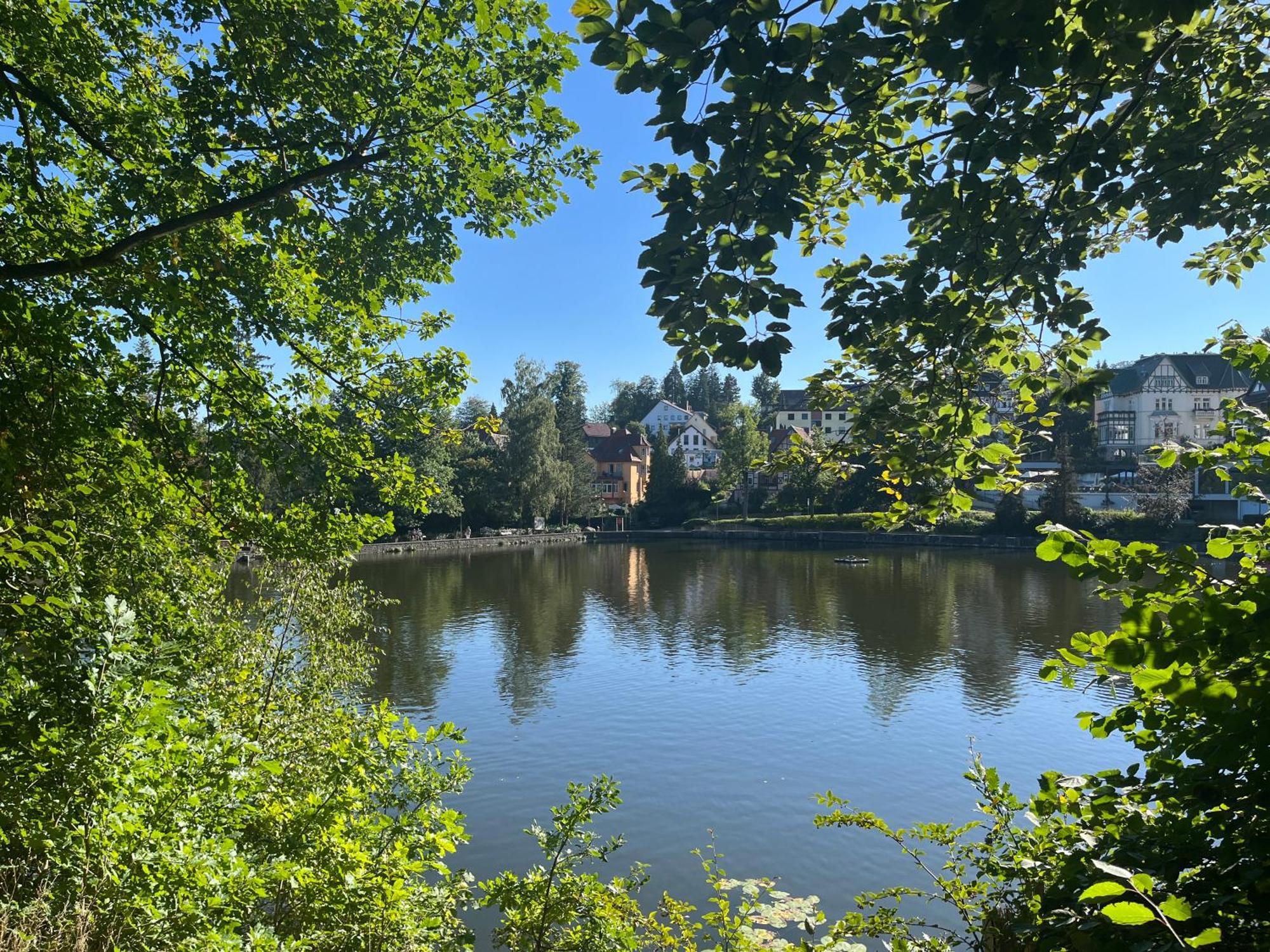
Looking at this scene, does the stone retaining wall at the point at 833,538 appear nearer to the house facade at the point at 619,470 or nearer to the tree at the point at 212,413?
the house facade at the point at 619,470

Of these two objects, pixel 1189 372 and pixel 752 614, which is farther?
pixel 1189 372

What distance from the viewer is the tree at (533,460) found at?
6562 cm

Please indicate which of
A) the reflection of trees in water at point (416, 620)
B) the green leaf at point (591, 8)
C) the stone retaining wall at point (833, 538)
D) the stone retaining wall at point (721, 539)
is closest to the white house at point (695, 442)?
the stone retaining wall at point (833, 538)

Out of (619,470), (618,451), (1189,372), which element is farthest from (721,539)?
(1189,372)

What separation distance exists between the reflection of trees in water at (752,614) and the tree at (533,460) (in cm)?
1445

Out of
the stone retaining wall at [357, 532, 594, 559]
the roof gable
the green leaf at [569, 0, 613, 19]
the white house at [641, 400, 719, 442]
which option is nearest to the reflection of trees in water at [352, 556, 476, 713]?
the stone retaining wall at [357, 532, 594, 559]

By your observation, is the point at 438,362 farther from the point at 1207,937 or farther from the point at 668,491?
the point at 668,491

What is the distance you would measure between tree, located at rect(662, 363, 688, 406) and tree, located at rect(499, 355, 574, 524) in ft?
193

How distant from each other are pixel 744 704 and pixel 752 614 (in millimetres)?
12974

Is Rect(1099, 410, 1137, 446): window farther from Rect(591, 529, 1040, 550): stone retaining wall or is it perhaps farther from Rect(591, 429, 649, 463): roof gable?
Rect(591, 429, 649, 463): roof gable

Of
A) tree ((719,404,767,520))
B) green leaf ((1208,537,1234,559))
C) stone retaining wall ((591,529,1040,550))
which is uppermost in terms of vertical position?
tree ((719,404,767,520))

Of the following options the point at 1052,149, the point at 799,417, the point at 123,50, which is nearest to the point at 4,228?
the point at 123,50

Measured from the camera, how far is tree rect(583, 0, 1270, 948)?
2109 millimetres

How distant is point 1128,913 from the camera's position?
1.46 metres
